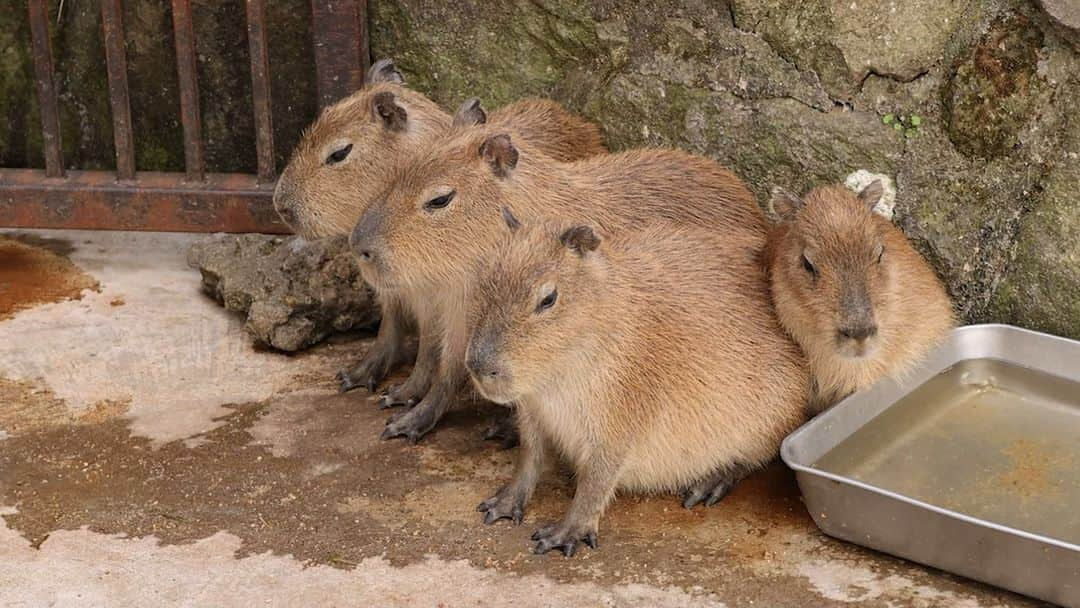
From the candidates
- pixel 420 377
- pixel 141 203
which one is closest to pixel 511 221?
pixel 420 377

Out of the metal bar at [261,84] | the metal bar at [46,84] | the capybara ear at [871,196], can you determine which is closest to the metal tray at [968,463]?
the capybara ear at [871,196]

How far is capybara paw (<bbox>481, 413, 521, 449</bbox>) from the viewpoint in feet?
16.1

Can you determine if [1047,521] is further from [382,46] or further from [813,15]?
[382,46]

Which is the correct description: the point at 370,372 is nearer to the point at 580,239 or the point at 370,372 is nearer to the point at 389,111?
the point at 389,111

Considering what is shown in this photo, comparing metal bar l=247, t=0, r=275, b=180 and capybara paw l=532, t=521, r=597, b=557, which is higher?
metal bar l=247, t=0, r=275, b=180

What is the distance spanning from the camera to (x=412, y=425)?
493cm

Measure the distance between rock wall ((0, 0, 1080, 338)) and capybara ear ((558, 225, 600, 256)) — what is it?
1.31 m

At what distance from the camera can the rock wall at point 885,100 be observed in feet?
16.0

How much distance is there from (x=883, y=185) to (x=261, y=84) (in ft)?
8.08

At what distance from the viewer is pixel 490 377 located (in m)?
3.98

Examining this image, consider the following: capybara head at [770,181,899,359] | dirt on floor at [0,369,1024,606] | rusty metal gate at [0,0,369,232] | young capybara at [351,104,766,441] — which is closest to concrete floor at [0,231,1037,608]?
dirt on floor at [0,369,1024,606]

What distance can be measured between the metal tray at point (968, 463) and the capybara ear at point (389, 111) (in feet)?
5.87

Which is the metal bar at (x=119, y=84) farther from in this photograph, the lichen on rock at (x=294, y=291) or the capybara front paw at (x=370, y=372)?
the capybara front paw at (x=370, y=372)

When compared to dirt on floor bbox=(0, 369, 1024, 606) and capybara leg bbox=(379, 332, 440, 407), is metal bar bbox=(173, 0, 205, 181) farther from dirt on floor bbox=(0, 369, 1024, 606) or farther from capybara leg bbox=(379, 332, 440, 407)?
capybara leg bbox=(379, 332, 440, 407)
